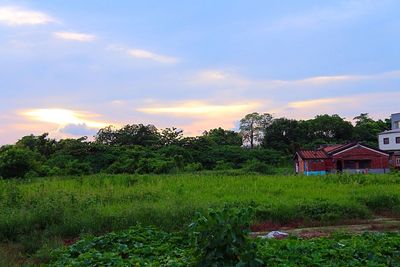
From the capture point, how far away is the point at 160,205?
1222 centimetres

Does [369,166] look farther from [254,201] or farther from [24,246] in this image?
[24,246]

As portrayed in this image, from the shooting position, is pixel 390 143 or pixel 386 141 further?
pixel 386 141

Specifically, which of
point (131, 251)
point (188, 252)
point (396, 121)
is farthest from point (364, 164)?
point (188, 252)

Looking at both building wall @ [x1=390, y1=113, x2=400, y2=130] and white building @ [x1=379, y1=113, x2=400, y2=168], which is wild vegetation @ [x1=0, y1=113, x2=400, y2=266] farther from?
building wall @ [x1=390, y1=113, x2=400, y2=130]

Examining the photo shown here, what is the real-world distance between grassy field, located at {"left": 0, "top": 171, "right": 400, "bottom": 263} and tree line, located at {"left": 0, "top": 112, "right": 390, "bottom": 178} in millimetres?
12283

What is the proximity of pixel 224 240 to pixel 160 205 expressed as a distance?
24.7 ft

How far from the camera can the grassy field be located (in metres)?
10.5

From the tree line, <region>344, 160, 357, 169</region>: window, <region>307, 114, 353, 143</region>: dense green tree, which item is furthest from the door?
<region>307, 114, 353, 143</region>: dense green tree

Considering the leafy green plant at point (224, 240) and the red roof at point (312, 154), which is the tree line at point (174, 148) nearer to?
the red roof at point (312, 154)

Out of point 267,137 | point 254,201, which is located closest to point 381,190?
point 254,201

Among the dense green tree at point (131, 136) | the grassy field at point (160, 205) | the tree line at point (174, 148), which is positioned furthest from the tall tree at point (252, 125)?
the grassy field at point (160, 205)

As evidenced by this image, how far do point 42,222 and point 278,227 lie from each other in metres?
6.09

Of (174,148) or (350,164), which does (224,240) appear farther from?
(350,164)

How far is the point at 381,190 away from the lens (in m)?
16.4
